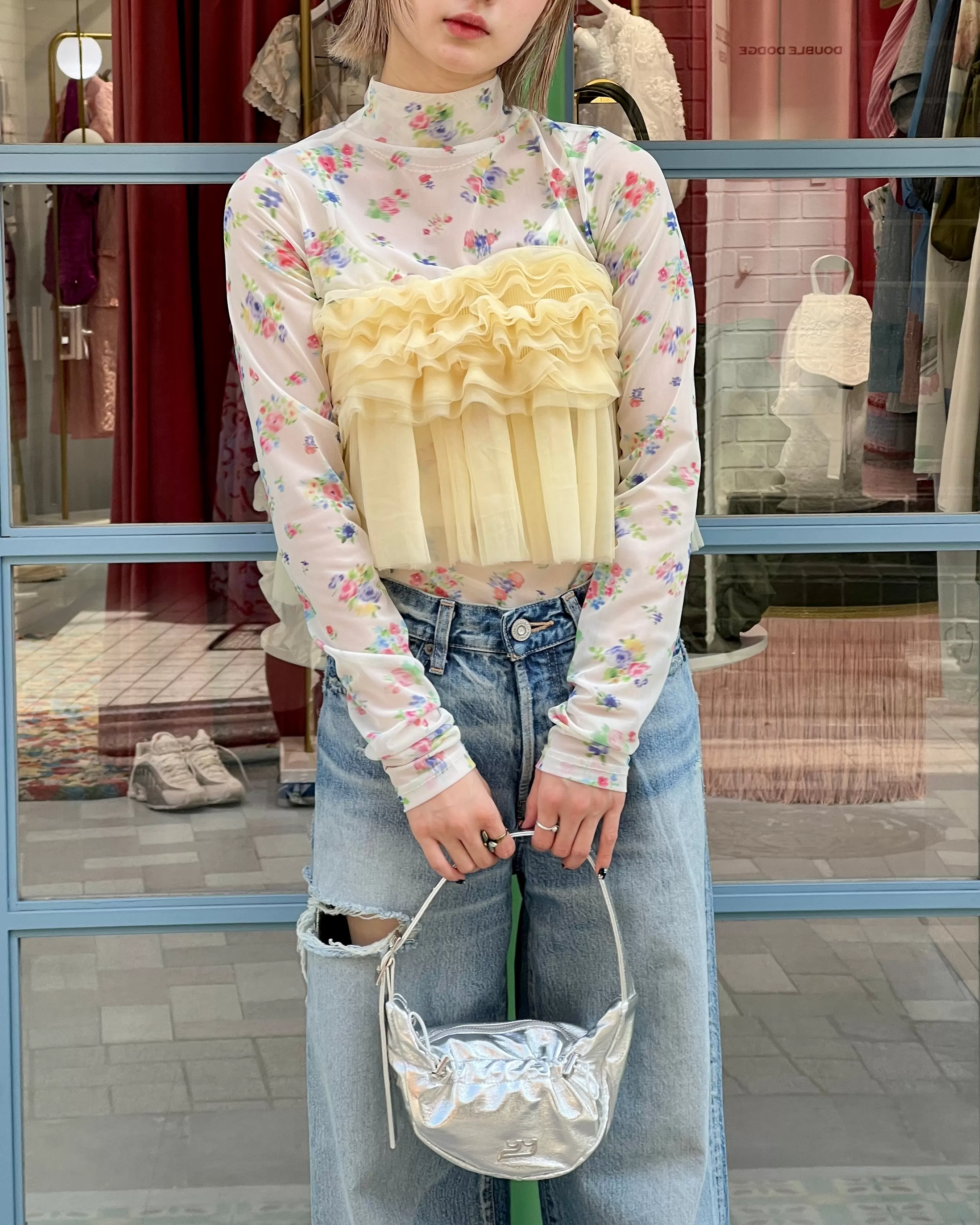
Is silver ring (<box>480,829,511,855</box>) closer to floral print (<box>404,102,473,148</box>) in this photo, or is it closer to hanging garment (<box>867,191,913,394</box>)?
floral print (<box>404,102,473,148</box>)

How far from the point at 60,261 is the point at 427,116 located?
57 cm

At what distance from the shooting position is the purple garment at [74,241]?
152cm

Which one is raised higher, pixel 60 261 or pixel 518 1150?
pixel 60 261

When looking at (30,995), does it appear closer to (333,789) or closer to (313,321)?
(333,789)

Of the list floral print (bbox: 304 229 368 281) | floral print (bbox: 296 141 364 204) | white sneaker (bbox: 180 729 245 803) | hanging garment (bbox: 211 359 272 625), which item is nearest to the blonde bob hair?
floral print (bbox: 296 141 364 204)

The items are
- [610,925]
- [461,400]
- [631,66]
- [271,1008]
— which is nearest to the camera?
[461,400]

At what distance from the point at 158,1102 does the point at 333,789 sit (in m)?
0.71

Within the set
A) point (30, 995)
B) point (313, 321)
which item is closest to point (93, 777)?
point (30, 995)

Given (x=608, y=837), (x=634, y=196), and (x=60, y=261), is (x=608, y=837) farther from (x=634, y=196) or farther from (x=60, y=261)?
(x=60, y=261)

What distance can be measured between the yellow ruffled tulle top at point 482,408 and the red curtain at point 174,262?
19.3 inches

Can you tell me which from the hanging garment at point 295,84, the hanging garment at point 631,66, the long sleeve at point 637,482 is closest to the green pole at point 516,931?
the hanging garment at point 631,66

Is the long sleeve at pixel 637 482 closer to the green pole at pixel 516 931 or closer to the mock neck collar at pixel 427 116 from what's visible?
the mock neck collar at pixel 427 116

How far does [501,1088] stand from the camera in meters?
1.11

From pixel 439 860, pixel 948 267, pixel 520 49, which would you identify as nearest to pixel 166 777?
pixel 439 860
